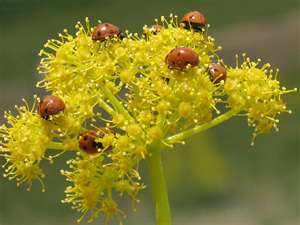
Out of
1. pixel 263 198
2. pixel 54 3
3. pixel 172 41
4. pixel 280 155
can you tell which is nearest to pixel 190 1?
pixel 54 3

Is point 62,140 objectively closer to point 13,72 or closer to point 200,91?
point 200,91

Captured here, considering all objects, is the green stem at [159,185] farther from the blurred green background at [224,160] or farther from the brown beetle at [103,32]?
the blurred green background at [224,160]

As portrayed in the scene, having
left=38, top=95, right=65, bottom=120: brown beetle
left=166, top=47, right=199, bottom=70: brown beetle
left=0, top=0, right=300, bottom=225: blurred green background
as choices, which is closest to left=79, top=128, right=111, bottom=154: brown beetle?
left=38, top=95, right=65, bottom=120: brown beetle

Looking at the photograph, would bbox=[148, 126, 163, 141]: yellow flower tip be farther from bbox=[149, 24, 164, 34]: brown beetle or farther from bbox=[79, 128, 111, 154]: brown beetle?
bbox=[149, 24, 164, 34]: brown beetle

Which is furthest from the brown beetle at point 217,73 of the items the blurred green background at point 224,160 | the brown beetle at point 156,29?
the blurred green background at point 224,160

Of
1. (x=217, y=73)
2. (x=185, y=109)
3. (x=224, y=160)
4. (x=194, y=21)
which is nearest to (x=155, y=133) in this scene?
(x=185, y=109)

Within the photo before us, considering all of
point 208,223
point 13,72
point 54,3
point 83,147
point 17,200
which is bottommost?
point 83,147
